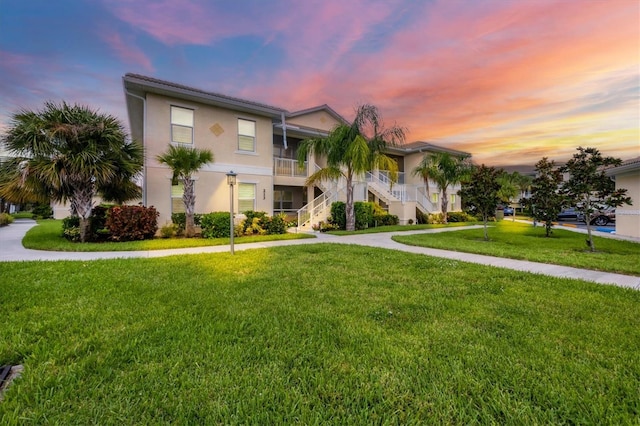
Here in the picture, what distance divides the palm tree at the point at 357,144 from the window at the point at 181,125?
5515 mm

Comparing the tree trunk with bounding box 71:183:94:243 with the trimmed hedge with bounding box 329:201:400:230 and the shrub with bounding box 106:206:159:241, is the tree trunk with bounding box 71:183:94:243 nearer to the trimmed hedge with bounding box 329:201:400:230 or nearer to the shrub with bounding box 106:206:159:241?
the shrub with bounding box 106:206:159:241

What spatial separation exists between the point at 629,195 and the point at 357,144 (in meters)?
12.8

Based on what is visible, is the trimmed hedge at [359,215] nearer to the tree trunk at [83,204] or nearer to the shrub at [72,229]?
the tree trunk at [83,204]

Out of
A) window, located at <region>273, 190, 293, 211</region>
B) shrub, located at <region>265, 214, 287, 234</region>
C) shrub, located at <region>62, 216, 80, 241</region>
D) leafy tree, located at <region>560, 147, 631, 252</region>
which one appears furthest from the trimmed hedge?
shrub, located at <region>62, 216, 80, 241</region>

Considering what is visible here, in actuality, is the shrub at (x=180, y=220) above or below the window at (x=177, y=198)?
below

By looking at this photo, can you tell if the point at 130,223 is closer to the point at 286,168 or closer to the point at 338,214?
the point at 286,168

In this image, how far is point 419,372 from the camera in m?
2.62

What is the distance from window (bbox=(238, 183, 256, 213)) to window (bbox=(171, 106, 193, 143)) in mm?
3413

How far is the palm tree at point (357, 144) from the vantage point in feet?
46.8

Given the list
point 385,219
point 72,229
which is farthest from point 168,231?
point 385,219

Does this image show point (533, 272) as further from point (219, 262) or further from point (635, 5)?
point (635, 5)

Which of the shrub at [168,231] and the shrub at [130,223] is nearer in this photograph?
the shrub at [130,223]

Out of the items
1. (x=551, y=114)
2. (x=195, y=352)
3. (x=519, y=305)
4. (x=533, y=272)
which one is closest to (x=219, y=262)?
(x=195, y=352)

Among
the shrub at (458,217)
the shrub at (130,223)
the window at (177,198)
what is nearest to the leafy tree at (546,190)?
the shrub at (458,217)
